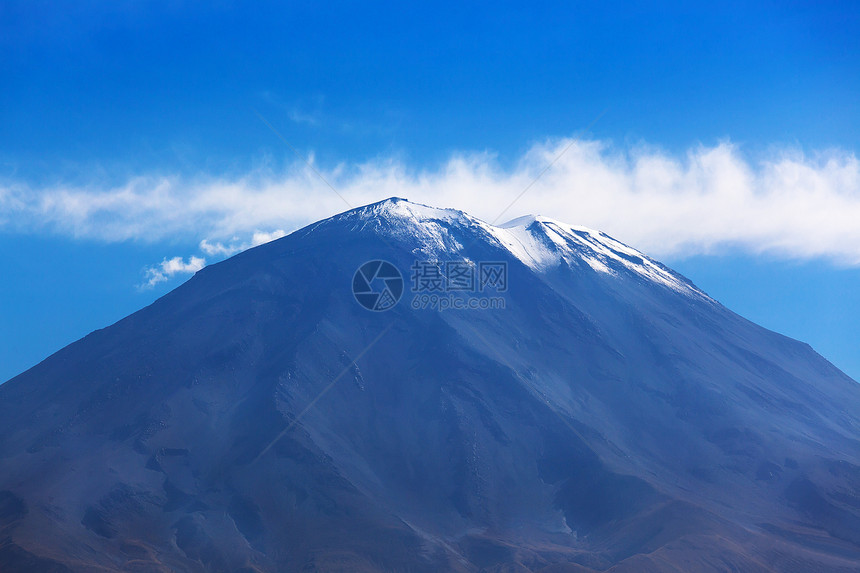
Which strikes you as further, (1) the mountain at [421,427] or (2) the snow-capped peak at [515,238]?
(2) the snow-capped peak at [515,238]

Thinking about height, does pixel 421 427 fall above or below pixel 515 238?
below

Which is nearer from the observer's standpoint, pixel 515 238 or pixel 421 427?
pixel 421 427

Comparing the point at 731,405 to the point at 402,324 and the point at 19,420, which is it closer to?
the point at 402,324

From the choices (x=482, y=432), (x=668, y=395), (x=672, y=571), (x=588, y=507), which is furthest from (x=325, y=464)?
(x=668, y=395)

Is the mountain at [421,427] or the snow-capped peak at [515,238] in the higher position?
the snow-capped peak at [515,238]

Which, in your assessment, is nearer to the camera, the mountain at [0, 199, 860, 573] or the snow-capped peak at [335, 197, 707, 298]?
the mountain at [0, 199, 860, 573]

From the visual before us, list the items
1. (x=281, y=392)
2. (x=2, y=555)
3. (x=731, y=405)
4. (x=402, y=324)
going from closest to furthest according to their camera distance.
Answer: (x=2, y=555), (x=281, y=392), (x=731, y=405), (x=402, y=324)

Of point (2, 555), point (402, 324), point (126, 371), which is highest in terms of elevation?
point (402, 324)

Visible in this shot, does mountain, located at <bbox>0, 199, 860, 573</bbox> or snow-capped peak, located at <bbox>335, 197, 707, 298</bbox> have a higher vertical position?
snow-capped peak, located at <bbox>335, 197, 707, 298</bbox>
